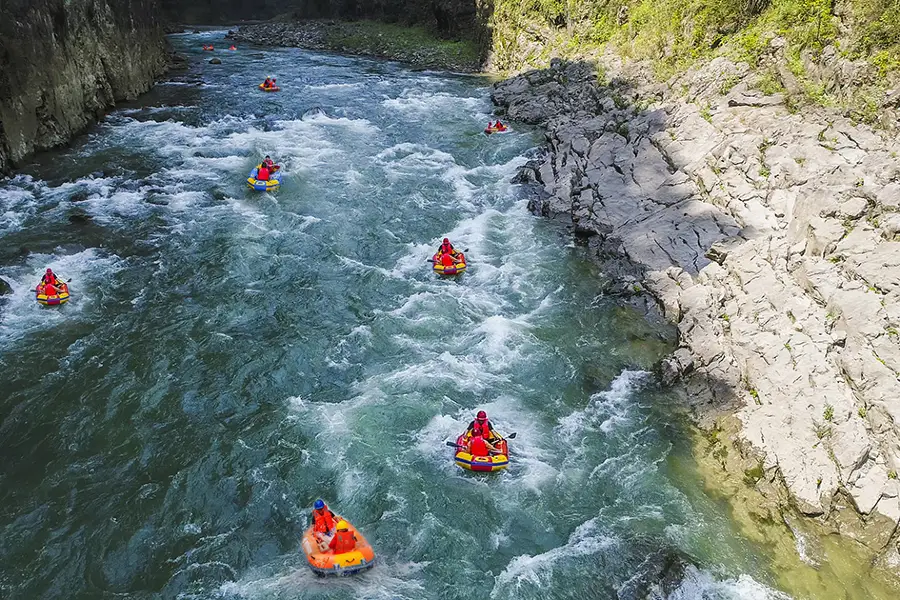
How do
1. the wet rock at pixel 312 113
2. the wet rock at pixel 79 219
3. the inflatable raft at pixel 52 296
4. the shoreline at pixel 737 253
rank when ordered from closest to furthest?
the shoreline at pixel 737 253
the inflatable raft at pixel 52 296
the wet rock at pixel 79 219
the wet rock at pixel 312 113

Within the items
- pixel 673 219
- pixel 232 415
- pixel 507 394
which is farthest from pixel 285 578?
pixel 673 219

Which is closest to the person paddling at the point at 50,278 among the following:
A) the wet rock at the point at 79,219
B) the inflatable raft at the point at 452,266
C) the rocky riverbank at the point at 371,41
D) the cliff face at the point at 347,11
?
the wet rock at the point at 79,219

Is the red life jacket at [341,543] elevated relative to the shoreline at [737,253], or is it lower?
lower

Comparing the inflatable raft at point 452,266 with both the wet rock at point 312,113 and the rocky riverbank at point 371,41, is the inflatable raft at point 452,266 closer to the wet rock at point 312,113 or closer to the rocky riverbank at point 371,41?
the wet rock at point 312,113

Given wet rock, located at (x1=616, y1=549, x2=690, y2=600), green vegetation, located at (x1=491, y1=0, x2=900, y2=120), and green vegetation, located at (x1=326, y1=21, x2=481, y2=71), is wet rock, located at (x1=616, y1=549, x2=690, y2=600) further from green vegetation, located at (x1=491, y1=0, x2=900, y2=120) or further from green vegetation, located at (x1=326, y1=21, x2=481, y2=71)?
green vegetation, located at (x1=326, y1=21, x2=481, y2=71)

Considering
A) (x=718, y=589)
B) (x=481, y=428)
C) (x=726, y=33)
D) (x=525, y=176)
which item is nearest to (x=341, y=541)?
(x=481, y=428)

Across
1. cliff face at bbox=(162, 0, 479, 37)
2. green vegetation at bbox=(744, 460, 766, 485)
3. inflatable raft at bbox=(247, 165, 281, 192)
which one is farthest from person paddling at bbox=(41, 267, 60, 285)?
cliff face at bbox=(162, 0, 479, 37)

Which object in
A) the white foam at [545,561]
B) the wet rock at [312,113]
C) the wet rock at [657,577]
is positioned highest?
the wet rock at [312,113]

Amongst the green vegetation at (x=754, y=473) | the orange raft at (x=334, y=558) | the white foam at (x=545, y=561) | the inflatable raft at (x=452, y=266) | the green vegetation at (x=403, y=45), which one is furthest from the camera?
the green vegetation at (x=403, y=45)
